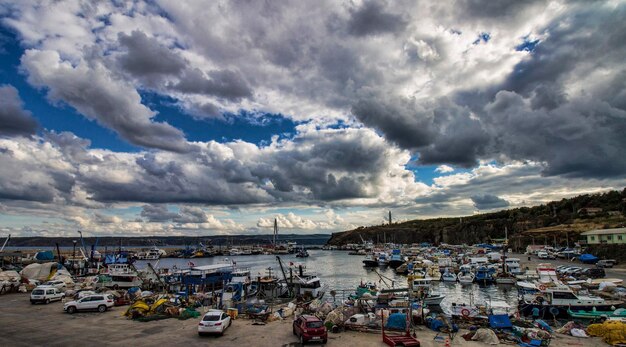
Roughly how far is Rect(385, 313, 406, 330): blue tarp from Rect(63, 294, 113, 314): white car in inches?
998

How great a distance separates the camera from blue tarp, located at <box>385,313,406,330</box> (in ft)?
80.8

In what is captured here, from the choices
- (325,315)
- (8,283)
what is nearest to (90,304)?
(325,315)

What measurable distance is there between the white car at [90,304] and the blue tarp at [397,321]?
998 inches

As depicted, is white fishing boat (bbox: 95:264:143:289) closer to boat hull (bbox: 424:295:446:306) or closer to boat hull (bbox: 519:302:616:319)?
boat hull (bbox: 424:295:446:306)

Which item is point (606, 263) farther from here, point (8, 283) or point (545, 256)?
point (8, 283)

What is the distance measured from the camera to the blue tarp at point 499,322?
25312mm

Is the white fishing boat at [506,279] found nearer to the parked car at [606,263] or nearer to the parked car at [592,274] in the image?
the parked car at [592,274]

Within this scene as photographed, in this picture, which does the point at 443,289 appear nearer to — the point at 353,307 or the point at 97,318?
the point at 353,307

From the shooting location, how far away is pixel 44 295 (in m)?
37.3

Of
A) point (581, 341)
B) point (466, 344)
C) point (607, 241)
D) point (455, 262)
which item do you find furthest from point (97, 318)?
point (607, 241)

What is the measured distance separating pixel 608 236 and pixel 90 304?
99985 mm

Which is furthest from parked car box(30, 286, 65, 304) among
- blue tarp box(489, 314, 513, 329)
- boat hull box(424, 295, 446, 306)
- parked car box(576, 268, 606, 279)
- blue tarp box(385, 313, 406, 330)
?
parked car box(576, 268, 606, 279)

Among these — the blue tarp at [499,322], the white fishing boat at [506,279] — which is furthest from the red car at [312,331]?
the white fishing boat at [506,279]

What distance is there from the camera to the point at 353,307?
2959 centimetres
